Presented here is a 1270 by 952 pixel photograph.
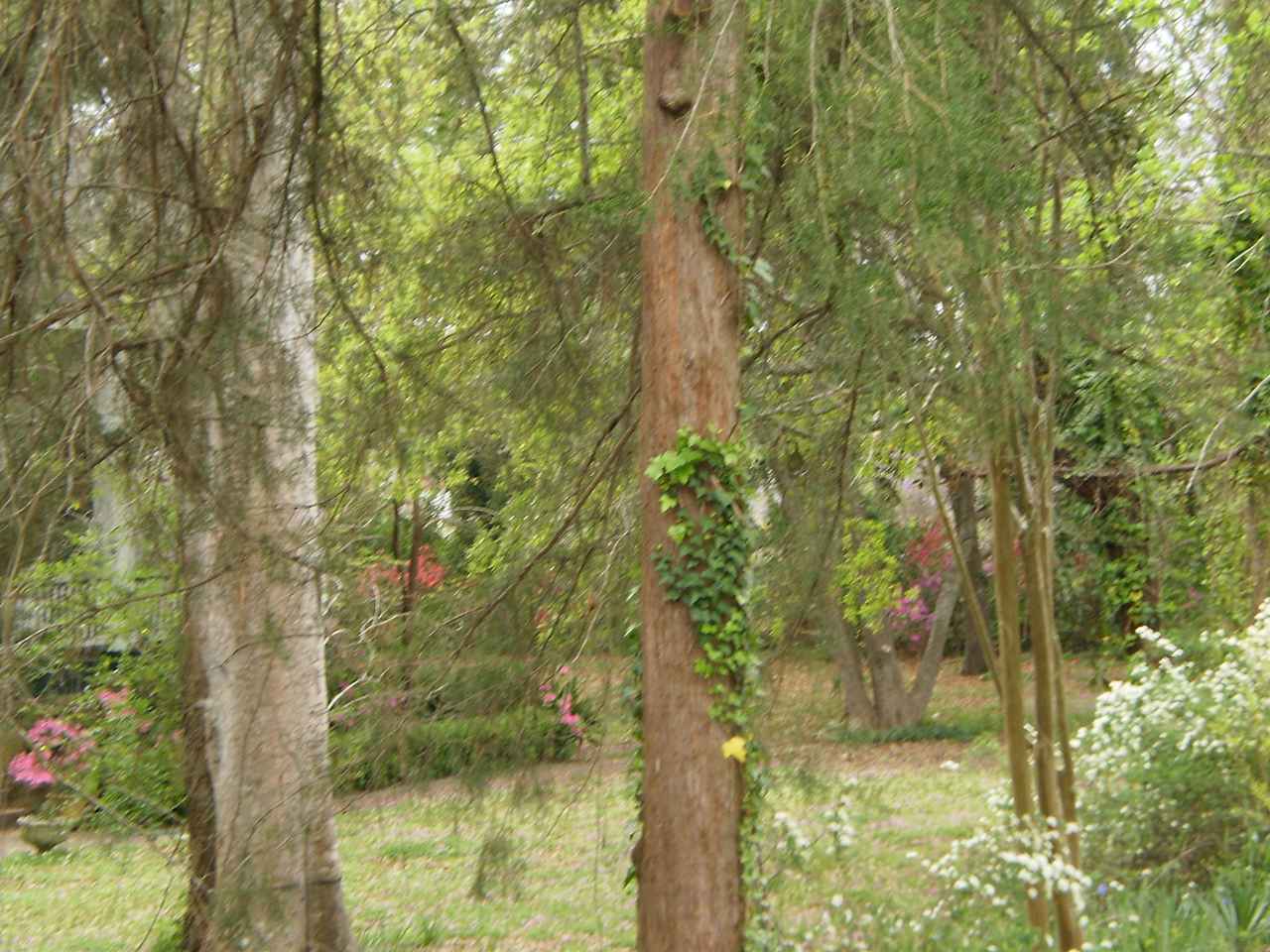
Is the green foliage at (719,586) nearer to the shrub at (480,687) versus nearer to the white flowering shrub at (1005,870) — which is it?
the white flowering shrub at (1005,870)

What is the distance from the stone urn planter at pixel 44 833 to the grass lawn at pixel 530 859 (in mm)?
173

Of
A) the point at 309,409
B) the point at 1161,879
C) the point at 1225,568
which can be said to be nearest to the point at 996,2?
the point at 309,409

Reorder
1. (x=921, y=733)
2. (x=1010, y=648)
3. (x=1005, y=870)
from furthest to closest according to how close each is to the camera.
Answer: (x=921, y=733) < (x=1005, y=870) < (x=1010, y=648)

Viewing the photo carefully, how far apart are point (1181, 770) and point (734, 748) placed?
4.04m

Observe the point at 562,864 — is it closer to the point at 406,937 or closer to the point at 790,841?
the point at 406,937

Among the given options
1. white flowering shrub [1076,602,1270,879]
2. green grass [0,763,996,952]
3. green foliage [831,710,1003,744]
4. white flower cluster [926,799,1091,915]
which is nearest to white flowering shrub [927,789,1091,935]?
white flower cluster [926,799,1091,915]

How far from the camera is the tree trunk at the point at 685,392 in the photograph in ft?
18.0

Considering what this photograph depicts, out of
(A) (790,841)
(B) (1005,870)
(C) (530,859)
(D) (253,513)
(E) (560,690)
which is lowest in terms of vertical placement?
(C) (530,859)

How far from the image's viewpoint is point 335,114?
6.72m

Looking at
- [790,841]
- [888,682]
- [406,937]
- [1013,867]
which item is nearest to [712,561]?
[790,841]

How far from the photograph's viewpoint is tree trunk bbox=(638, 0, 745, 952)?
5.48 metres

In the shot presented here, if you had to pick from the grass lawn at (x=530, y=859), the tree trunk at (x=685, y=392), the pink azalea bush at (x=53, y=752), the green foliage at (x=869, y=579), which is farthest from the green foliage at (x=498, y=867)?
the pink azalea bush at (x=53, y=752)

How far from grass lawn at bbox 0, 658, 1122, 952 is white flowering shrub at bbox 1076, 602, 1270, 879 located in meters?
1.12

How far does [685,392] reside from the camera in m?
5.73
